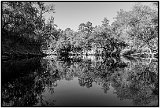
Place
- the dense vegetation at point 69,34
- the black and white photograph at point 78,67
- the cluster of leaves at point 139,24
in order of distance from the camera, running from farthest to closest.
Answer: the cluster of leaves at point 139,24 → the dense vegetation at point 69,34 → the black and white photograph at point 78,67

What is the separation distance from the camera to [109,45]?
71.0m

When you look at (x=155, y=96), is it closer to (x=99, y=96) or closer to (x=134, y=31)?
(x=99, y=96)

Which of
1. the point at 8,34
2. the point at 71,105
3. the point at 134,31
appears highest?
the point at 134,31

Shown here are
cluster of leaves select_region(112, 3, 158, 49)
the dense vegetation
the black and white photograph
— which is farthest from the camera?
cluster of leaves select_region(112, 3, 158, 49)

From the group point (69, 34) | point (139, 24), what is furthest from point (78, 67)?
point (69, 34)

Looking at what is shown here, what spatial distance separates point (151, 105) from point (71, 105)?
10.9 ft

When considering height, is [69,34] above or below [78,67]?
above

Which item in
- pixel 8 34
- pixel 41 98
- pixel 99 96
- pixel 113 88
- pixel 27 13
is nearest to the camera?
pixel 41 98

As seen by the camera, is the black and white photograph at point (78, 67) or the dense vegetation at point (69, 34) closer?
the black and white photograph at point (78, 67)

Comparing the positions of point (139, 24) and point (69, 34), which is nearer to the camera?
point (139, 24)

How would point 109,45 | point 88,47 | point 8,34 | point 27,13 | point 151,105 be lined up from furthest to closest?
point 88,47, point 109,45, point 8,34, point 27,13, point 151,105

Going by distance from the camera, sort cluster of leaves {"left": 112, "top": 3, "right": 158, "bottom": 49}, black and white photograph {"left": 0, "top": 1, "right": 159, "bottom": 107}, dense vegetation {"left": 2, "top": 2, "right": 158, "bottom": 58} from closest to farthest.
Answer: black and white photograph {"left": 0, "top": 1, "right": 159, "bottom": 107} < dense vegetation {"left": 2, "top": 2, "right": 158, "bottom": 58} < cluster of leaves {"left": 112, "top": 3, "right": 158, "bottom": 49}

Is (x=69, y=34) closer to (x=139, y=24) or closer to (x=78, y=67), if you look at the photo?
(x=139, y=24)

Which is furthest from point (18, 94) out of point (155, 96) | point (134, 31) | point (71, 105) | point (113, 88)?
point (134, 31)
